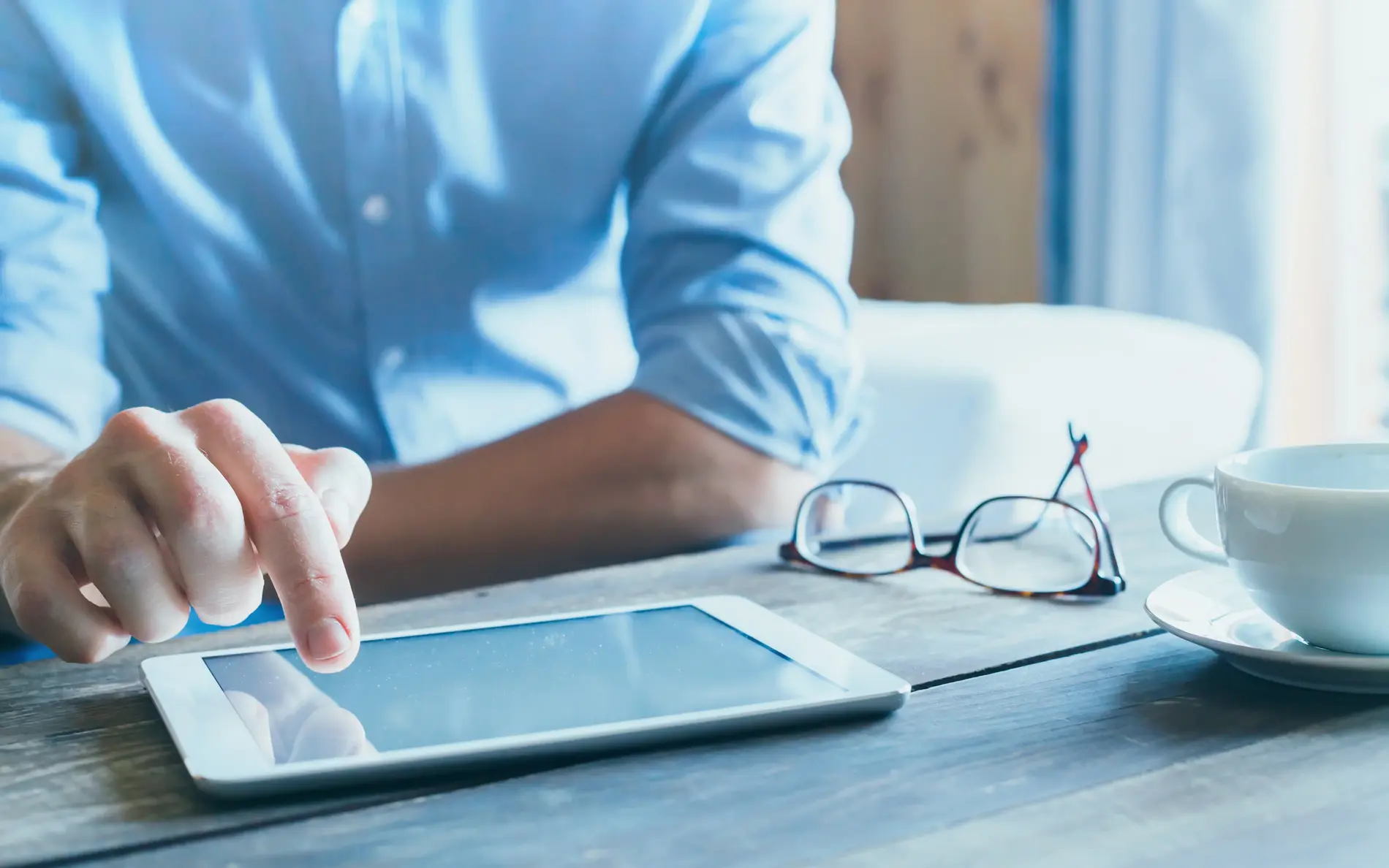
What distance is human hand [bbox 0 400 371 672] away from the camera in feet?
1.52

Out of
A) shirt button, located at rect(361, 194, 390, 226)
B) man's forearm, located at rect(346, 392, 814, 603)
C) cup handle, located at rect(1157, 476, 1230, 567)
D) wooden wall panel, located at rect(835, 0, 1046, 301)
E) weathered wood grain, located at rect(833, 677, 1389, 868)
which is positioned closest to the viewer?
weathered wood grain, located at rect(833, 677, 1389, 868)

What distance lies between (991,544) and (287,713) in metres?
0.42

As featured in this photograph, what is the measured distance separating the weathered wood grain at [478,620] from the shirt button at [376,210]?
42 centimetres

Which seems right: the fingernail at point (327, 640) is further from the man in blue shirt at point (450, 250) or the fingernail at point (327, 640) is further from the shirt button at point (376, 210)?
the shirt button at point (376, 210)

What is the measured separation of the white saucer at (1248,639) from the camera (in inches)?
17.2

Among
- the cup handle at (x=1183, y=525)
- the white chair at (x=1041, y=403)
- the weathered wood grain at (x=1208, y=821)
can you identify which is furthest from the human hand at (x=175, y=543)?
the white chair at (x=1041, y=403)

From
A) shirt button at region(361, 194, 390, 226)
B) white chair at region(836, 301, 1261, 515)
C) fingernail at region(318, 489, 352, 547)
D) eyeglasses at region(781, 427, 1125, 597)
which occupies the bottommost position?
white chair at region(836, 301, 1261, 515)

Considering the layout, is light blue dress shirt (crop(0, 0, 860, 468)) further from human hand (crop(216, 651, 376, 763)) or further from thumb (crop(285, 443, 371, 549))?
human hand (crop(216, 651, 376, 763))

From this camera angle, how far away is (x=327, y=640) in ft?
1.46

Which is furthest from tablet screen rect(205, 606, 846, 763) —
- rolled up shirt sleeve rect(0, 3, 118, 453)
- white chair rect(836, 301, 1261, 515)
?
white chair rect(836, 301, 1261, 515)

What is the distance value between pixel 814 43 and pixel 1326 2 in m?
0.98

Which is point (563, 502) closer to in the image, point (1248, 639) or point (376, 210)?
point (376, 210)

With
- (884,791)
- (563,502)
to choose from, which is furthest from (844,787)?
(563,502)

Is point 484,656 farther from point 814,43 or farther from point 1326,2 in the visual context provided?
point 1326,2
